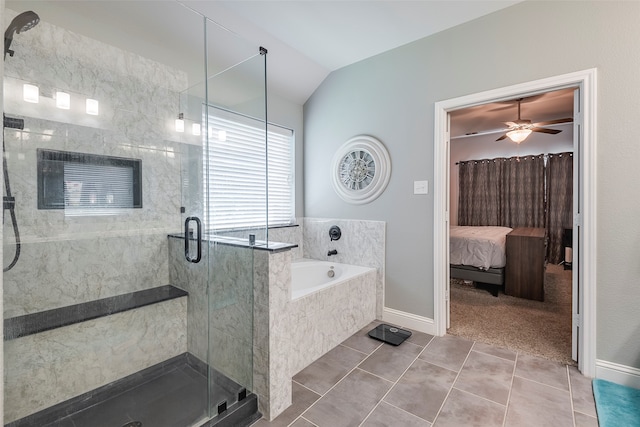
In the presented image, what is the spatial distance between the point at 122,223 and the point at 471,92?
3.03 meters

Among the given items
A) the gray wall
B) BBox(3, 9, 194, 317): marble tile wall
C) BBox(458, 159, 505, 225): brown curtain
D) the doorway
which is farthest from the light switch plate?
BBox(458, 159, 505, 225): brown curtain

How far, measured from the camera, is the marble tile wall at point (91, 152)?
175cm

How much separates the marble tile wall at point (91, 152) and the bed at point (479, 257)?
139 inches

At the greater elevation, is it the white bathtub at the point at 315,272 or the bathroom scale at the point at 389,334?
the white bathtub at the point at 315,272

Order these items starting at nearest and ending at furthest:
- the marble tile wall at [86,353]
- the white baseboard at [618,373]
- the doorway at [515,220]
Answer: the marble tile wall at [86,353]
the white baseboard at [618,373]
the doorway at [515,220]

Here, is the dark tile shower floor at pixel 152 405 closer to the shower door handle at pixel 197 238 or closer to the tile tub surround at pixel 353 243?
the shower door handle at pixel 197 238

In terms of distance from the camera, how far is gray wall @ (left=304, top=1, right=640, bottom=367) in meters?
2.00

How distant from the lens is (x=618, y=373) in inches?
80.0

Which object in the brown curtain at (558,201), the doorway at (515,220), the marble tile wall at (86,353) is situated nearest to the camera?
the marble tile wall at (86,353)

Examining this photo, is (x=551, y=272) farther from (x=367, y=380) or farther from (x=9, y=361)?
(x=9, y=361)

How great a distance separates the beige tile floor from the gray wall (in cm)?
47

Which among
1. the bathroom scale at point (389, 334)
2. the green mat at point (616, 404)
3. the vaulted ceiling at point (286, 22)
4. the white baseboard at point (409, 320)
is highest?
the vaulted ceiling at point (286, 22)

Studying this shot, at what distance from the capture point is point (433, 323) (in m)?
2.79

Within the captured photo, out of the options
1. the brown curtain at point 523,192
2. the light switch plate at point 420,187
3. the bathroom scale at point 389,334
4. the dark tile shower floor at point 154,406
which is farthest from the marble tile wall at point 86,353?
the brown curtain at point 523,192
